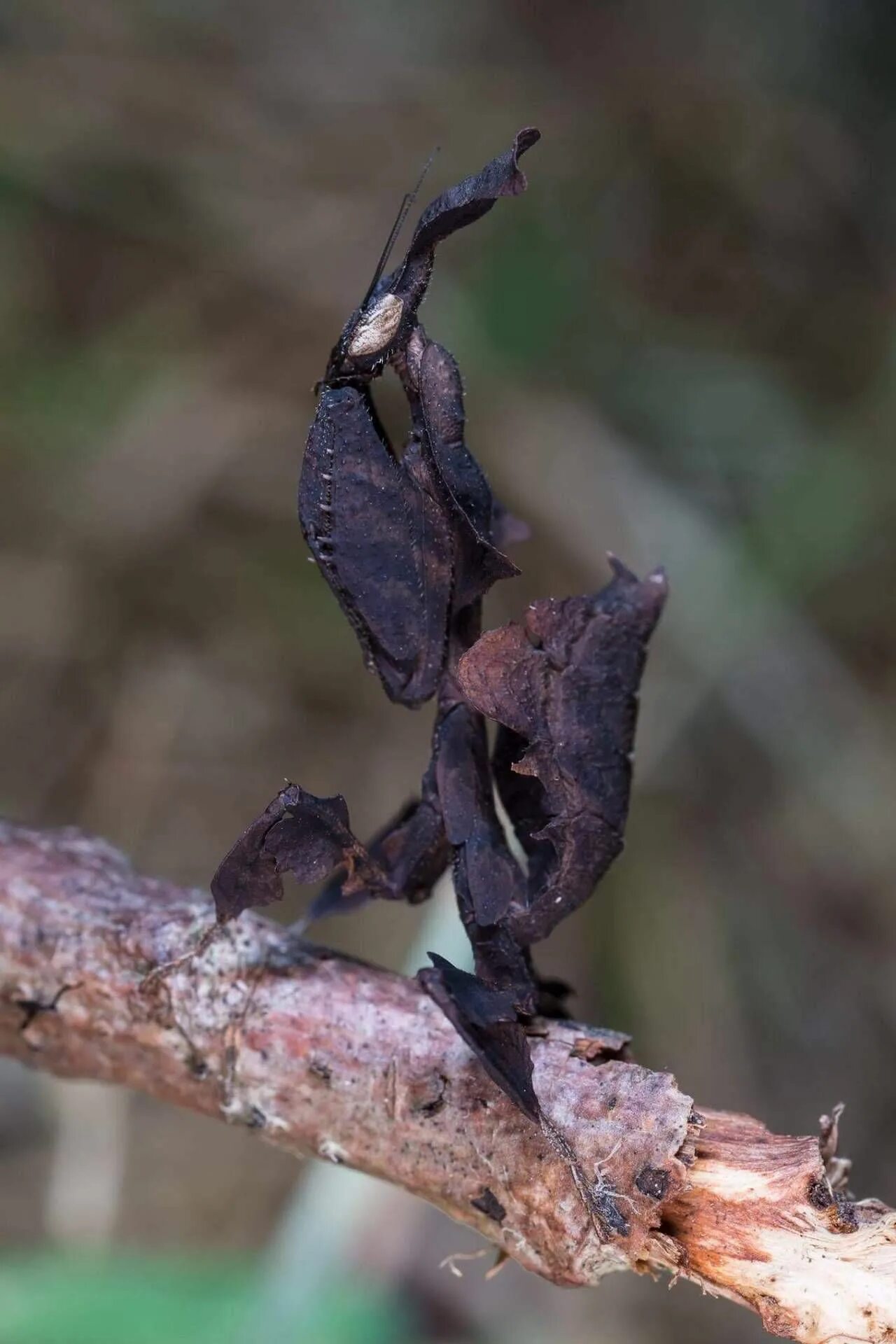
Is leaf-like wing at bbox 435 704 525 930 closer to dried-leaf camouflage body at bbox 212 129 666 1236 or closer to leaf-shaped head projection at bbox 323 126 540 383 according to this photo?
dried-leaf camouflage body at bbox 212 129 666 1236

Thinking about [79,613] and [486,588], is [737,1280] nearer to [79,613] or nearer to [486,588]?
[486,588]

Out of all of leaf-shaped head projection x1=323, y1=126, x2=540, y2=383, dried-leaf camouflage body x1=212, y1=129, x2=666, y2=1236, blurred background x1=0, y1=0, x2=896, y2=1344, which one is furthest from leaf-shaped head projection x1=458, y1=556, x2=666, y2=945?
blurred background x1=0, y1=0, x2=896, y2=1344

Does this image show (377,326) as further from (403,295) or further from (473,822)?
(473,822)

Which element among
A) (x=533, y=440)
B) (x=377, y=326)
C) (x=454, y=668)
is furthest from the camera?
(x=533, y=440)

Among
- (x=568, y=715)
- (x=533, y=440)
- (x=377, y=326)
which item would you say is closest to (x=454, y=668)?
(x=568, y=715)

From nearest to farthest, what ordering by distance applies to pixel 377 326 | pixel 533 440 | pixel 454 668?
pixel 377 326
pixel 454 668
pixel 533 440

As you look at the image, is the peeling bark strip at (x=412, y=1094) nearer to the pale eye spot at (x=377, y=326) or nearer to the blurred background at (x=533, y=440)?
the pale eye spot at (x=377, y=326)
